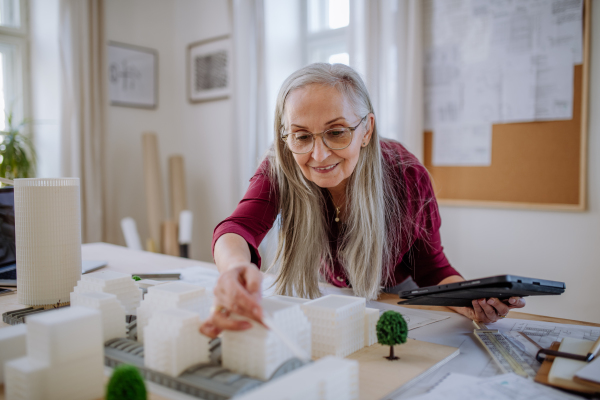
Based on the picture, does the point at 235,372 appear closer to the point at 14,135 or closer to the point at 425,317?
the point at 425,317

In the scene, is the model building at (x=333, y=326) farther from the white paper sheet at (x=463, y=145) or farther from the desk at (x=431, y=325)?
the white paper sheet at (x=463, y=145)

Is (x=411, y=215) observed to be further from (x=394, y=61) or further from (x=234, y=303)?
(x=394, y=61)

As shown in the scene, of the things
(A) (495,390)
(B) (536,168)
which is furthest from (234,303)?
(B) (536,168)

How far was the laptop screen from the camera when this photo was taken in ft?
4.92

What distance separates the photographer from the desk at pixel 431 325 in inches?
33.8

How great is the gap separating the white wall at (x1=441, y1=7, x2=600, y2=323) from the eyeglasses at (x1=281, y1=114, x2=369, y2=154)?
1.43 meters

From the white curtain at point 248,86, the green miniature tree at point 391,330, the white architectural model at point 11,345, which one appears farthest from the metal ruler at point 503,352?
the white curtain at point 248,86

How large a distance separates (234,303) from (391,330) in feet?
0.97

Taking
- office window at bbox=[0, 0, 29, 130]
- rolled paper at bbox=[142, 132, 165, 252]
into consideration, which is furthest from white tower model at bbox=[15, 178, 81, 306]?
office window at bbox=[0, 0, 29, 130]

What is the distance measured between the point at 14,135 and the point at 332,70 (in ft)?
8.06

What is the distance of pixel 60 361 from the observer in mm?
699

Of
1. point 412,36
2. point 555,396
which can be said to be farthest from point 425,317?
point 412,36

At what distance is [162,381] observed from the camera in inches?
28.9

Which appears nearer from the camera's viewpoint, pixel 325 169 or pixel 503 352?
pixel 503 352
